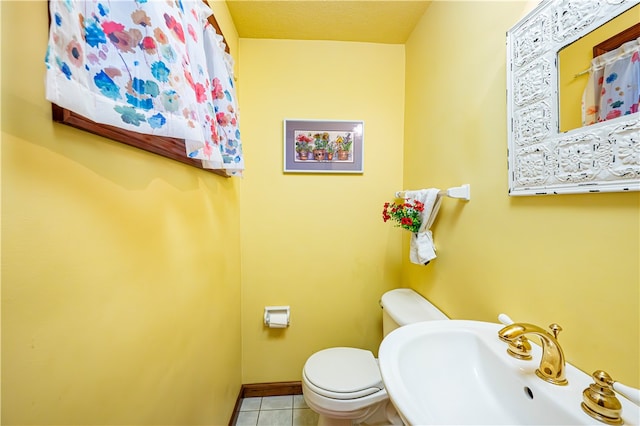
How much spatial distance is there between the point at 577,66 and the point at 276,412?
2.04 meters

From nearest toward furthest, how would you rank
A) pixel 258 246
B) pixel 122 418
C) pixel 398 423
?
pixel 122 418 → pixel 398 423 → pixel 258 246

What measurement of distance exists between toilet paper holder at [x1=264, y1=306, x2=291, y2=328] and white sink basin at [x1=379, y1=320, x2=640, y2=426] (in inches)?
37.7

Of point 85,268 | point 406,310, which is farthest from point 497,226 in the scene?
point 85,268

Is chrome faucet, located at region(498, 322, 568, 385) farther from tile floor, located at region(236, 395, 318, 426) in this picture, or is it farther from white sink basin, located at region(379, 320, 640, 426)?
tile floor, located at region(236, 395, 318, 426)

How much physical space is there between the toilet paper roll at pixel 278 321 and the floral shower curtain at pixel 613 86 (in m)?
1.56

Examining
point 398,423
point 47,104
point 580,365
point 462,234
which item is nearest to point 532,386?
point 580,365

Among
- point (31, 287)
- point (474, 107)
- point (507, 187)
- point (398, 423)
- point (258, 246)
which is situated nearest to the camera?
point (31, 287)

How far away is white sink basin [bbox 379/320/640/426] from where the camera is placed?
1.60 ft

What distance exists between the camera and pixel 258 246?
1.54m

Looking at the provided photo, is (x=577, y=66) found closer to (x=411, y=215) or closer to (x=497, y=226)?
(x=497, y=226)

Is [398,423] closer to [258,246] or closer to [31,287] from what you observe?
[258,246]

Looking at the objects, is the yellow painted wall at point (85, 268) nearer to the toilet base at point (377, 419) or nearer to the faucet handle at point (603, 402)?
the toilet base at point (377, 419)

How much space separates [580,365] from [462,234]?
50 centimetres

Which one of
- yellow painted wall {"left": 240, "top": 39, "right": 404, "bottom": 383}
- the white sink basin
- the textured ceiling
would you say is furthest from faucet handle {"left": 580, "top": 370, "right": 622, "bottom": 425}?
the textured ceiling
